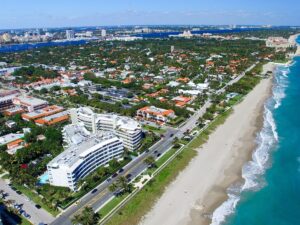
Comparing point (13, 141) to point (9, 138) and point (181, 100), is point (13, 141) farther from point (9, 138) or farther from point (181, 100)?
point (181, 100)

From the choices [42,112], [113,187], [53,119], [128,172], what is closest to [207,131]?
[128,172]

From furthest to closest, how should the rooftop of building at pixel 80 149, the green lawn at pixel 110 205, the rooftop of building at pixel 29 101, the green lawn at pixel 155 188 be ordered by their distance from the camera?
the rooftop of building at pixel 29 101, the rooftop of building at pixel 80 149, the green lawn at pixel 110 205, the green lawn at pixel 155 188

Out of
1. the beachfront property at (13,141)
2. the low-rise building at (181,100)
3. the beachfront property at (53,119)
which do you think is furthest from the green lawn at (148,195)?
the beachfront property at (53,119)

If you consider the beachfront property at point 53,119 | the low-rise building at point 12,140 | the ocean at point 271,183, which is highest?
the beachfront property at point 53,119

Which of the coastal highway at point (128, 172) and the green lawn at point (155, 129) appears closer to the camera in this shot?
the coastal highway at point (128, 172)

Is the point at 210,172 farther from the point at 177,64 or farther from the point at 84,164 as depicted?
the point at 177,64

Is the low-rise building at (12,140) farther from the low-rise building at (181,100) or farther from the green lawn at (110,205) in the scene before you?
the low-rise building at (181,100)
